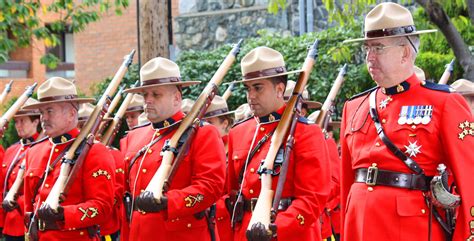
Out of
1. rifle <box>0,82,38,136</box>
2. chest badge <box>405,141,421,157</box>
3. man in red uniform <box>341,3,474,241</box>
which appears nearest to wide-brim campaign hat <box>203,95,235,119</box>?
rifle <box>0,82,38,136</box>

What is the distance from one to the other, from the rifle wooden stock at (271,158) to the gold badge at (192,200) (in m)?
0.75

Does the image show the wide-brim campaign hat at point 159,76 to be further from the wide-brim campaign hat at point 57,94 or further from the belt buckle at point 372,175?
the belt buckle at point 372,175

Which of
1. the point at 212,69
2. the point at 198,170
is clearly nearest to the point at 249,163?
the point at 198,170

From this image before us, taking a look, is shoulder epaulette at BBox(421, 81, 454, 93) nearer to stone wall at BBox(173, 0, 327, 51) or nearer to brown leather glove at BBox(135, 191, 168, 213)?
brown leather glove at BBox(135, 191, 168, 213)

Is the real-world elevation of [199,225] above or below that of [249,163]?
below

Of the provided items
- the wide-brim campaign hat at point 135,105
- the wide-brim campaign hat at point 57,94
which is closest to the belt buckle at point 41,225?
the wide-brim campaign hat at point 57,94

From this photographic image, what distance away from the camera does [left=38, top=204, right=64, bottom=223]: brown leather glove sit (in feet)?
24.1

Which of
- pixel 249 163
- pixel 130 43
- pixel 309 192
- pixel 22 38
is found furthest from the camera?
pixel 130 43

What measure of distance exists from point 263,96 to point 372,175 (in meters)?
1.24

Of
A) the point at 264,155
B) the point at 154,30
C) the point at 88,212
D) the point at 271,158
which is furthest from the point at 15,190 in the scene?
the point at 271,158

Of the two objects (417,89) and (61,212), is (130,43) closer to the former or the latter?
(61,212)

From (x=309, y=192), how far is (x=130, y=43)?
1837 cm

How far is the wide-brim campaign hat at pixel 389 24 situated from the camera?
5.82 meters

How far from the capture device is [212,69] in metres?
16.4
